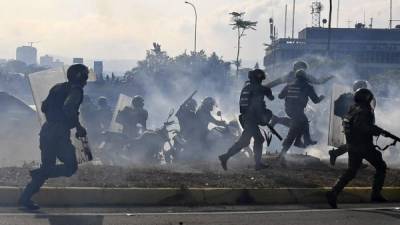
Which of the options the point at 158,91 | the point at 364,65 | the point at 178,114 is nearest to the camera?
the point at 178,114

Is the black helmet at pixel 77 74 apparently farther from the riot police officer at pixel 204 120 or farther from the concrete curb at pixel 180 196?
the riot police officer at pixel 204 120

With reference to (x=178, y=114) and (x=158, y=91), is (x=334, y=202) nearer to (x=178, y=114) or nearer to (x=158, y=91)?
(x=178, y=114)

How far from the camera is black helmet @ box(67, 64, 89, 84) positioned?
26.8 feet

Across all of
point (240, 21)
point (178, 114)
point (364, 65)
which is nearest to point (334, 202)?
point (178, 114)

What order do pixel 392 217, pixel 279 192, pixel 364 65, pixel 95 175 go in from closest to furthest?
pixel 392 217
pixel 279 192
pixel 95 175
pixel 364 65

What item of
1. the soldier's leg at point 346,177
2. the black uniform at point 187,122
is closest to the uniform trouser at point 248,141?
the soldier's leg at point 346,177

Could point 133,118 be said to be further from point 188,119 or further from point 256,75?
point 256,75

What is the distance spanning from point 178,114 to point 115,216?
7.29m

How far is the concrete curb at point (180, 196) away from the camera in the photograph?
8.54 metres

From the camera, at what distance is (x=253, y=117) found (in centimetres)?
1096

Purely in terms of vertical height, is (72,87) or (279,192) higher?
(72,87)

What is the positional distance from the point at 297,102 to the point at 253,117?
1374mm

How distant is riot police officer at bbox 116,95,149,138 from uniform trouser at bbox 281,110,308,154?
4.03m

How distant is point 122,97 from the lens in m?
16.0
